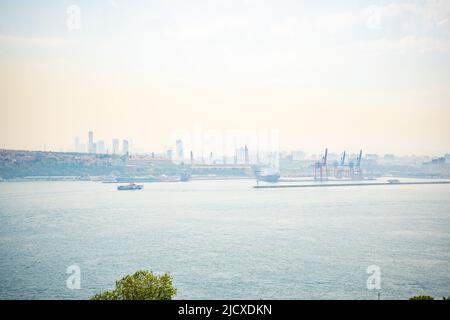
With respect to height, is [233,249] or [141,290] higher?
[141,290]

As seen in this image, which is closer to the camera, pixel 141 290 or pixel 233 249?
pixel 141 290

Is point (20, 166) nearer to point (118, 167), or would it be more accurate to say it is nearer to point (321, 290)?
point (118, 167)

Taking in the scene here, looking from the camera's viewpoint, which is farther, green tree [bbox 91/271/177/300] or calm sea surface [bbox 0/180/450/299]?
calm sea surface [bbox 0/180/450/299]

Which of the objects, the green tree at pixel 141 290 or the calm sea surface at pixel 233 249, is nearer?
the green tree at pixel 141 290

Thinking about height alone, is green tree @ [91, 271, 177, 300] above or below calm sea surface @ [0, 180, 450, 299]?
above

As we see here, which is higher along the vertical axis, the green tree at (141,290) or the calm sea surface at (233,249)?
the green tree at (141,290)
